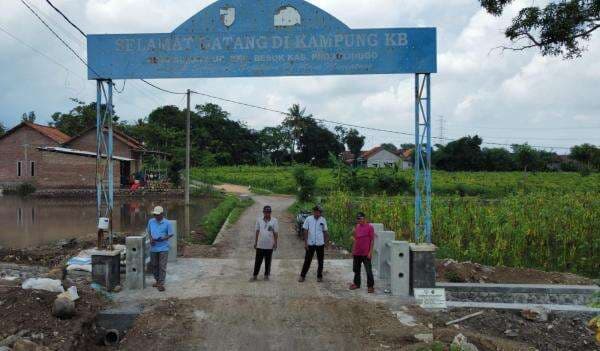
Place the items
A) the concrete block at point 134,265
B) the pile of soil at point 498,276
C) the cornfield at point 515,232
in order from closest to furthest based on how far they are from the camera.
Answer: the concrete block at point 134,265 < the pile of soil at point 498,276 < the cornfield at point 515,232

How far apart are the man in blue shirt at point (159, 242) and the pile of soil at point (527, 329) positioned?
15.1 feet

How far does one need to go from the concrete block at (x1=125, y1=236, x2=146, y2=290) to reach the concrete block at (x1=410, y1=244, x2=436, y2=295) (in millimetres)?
4567

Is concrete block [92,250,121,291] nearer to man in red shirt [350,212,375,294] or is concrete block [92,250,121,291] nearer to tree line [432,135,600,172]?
man in red shirt [350,212,375,294]

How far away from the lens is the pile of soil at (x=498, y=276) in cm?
992

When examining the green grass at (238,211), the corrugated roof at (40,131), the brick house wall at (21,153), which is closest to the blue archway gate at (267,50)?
the green grass at (238,211)

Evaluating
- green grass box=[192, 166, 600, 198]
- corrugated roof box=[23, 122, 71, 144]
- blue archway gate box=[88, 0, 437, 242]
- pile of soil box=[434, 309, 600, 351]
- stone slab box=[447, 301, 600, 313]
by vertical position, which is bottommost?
pile of soil box=[434, 309, 600, 351]

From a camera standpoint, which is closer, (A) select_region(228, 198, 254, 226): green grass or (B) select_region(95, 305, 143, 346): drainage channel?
(B) select_region(95, 305, 143, 346): drainage channel

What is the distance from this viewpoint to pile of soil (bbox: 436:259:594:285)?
32.6ft


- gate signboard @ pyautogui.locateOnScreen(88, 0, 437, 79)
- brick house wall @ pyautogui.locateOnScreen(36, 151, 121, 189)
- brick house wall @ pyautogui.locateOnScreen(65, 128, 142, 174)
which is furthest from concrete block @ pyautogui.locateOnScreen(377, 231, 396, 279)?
brick house wall @ pyautogui.locateOnScreen(65, 128, 142, 174)

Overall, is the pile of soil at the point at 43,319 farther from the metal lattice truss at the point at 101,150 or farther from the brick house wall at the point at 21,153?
the brick house wall at the point at 21,153

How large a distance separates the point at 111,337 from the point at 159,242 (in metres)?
2.17

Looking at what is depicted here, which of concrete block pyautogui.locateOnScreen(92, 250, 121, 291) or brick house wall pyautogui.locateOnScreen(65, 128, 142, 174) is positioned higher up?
brick house wall pyautogui.locateOnScreen(65, 128, 142, 174)

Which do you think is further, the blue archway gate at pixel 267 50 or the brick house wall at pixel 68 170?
the brick house wall at pixel 68 170

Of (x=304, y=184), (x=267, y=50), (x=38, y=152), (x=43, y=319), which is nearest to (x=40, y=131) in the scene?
(x=38, y=152)
